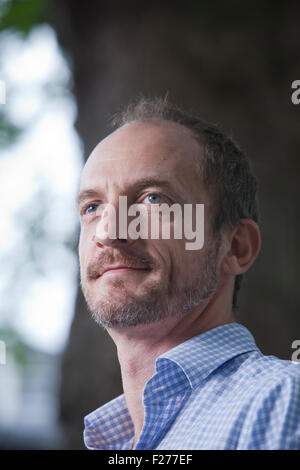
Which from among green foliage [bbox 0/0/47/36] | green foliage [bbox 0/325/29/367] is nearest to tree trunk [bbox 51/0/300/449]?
green foliage [bbox 0/0/47/36]

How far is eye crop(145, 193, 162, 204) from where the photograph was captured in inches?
41.1

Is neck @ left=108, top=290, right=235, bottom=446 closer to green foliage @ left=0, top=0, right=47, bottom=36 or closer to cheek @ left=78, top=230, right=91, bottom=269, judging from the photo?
cheek @ left=78, top=230, right=91, bottom=269

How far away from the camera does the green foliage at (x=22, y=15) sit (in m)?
3.41

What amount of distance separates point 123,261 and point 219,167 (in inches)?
12.3

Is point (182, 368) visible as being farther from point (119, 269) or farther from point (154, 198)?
point (154, 198)

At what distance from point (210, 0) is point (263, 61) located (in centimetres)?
36

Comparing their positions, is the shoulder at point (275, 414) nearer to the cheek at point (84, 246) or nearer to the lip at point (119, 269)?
the lip at point (119, 269)

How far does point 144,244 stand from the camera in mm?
1018

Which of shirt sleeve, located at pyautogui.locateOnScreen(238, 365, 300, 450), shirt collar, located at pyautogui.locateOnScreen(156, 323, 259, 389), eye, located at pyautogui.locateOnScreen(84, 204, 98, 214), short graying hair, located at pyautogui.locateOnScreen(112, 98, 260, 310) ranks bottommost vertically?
shirt sleeve, located at pyautogui.locateOnScreen(238, 365, 300, 450)

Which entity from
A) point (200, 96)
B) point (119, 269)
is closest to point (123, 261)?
point (119, 269)

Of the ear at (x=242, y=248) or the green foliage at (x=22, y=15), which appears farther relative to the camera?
the green foliage at (x=22, y=15)

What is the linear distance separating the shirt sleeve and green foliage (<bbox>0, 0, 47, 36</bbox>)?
3199 mm

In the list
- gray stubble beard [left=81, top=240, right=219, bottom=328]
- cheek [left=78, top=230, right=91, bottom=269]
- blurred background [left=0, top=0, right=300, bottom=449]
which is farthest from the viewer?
blurred background [left=0, top=0, right=300, bottom=449]

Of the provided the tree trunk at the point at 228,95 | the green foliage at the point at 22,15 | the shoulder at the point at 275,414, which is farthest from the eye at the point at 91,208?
the green foliage at the point at 22,15
